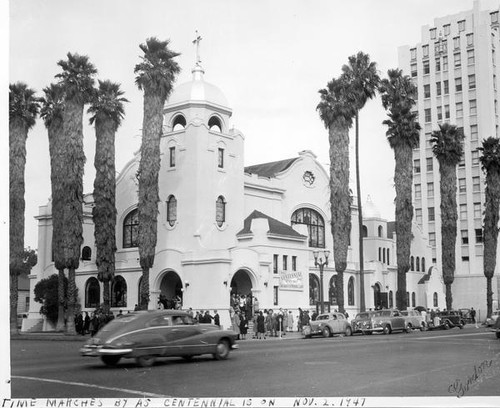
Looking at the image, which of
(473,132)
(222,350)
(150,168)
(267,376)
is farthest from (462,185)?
(267,376)

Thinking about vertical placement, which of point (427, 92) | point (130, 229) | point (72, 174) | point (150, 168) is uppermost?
point (427, 92)

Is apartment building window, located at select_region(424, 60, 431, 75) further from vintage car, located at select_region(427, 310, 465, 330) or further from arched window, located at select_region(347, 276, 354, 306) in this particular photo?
arched window, located at select_region(347, 276, 354, 306)

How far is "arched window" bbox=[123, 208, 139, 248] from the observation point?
99.7 feet

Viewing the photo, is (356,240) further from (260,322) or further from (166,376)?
(166,376)

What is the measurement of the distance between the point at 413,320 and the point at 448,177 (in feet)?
27.6

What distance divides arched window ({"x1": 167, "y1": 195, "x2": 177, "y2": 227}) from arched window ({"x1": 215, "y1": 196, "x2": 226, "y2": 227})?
1868 millimetres

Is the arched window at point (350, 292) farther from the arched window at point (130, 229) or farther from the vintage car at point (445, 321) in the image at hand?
the arched window at point (130, 229)

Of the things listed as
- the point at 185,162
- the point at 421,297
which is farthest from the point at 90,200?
the point at 421,297

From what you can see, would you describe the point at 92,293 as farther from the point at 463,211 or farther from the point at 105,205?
the point at 463,211

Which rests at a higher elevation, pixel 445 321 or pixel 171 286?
pixel 171 286

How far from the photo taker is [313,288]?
3531 centimetres

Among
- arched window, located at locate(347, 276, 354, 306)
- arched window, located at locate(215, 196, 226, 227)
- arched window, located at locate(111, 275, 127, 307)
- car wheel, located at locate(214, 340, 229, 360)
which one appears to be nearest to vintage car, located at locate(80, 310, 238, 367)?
car wheel, located at locate(214, 340, 229, 360)

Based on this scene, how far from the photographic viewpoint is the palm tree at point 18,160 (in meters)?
12.4

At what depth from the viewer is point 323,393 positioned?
9.12m
